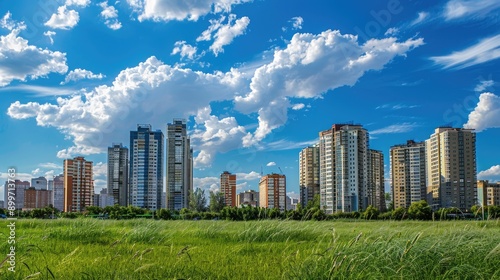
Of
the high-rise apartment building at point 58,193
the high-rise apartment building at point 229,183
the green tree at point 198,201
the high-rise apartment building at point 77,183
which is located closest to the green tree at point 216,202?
the green tree at point 198,201

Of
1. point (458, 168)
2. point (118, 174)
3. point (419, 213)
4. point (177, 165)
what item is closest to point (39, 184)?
point (118, 174)

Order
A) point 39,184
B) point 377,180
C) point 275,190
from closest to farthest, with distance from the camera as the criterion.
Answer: point 39,184, point 377,180, point 275,190

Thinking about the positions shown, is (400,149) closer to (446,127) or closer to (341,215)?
(446,127)

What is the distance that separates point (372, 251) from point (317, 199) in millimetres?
44971

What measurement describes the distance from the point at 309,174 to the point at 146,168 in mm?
19794

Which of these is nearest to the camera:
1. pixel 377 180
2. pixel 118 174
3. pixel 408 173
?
pixel 377 180

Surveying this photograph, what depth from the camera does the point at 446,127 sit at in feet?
147

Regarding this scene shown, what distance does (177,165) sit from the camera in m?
49.0

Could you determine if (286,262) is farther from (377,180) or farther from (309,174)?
(309,174)

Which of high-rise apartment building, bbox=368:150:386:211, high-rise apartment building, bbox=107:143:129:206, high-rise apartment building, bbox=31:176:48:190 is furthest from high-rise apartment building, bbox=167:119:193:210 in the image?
high-rise apartment building, bbox=368:150:386:211

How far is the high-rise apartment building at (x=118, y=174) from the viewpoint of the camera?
51.9 metres

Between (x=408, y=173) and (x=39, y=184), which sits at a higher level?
(x=408, y=173)

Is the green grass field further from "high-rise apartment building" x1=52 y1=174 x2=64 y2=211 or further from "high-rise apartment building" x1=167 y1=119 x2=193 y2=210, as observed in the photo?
"high-rise apartment building" x1=167 y1=119 x2=193 y2=210

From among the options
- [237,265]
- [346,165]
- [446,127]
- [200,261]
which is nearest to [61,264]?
[200,261]
